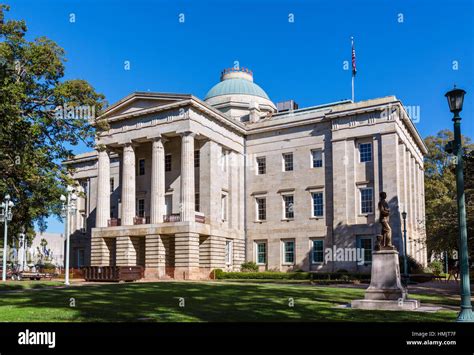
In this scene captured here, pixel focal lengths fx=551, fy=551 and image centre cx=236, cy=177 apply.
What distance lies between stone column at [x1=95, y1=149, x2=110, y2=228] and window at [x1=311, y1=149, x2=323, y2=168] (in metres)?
19.7

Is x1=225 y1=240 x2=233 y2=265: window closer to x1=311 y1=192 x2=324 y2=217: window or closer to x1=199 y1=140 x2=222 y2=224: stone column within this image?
x1=199 y1=140 x2=222 y2=224: stone column

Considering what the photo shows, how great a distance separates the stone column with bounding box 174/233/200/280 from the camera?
4531cm

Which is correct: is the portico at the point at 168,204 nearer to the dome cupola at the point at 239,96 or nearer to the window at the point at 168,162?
the window at the point at 168,162

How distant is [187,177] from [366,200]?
15.8 metres

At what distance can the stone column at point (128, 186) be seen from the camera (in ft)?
166

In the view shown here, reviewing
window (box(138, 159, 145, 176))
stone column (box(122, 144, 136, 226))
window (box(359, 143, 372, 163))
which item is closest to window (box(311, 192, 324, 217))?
window (box(359, 143, 372, 163))

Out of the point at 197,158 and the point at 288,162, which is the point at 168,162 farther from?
the point at 288,162

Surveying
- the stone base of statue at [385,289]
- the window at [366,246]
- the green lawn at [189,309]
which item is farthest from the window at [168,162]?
the stone base of statue at [385,289]

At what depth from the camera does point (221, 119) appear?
5150cm

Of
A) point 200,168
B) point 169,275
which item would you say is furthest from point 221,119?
point 169,275

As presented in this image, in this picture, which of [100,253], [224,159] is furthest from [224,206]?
[100,253]

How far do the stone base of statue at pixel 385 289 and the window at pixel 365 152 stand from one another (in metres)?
29.2

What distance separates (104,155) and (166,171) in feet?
20.1

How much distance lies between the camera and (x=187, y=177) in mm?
47219
